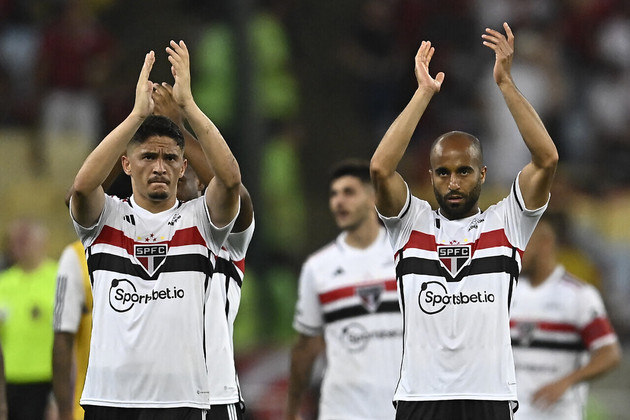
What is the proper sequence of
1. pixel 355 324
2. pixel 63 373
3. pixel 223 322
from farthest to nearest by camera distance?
pixel 355 324, pixel 63 373, pixel 223 322

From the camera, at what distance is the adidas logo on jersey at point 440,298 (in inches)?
291

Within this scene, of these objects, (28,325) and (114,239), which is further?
(28,325)

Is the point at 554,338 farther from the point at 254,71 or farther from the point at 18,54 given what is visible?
the point at 18,54

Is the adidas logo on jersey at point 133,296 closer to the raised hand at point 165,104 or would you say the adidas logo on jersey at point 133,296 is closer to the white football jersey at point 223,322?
the white football jersey at point 223,322

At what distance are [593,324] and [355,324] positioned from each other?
6.13ft

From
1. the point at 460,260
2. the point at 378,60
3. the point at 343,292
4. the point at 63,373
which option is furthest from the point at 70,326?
the point at 378,60

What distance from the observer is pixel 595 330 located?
10055 millimetres

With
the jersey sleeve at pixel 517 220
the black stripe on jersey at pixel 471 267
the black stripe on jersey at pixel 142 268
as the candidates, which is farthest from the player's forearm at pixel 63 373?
the jersey sleeve at pixel 517 220

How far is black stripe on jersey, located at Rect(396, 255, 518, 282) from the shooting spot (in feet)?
24.4

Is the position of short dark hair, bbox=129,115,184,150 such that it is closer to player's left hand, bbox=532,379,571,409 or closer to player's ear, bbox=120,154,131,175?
player's ear, bbox=120,154,131,175


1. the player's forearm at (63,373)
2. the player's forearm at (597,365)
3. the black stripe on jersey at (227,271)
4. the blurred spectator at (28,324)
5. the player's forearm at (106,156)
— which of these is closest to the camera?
the player's forearm at (106,156)

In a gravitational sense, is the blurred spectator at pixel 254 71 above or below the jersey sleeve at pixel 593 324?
above

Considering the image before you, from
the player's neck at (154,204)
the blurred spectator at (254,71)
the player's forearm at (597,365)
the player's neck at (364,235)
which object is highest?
the blurred spectator at (254,71)

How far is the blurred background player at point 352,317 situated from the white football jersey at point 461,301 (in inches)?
73.5
